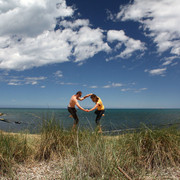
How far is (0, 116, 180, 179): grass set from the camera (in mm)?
3047

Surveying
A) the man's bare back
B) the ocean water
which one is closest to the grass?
the ocean water

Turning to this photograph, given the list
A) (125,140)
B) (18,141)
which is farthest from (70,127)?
(125,140)

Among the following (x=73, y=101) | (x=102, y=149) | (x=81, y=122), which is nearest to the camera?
(x=102, y=149)

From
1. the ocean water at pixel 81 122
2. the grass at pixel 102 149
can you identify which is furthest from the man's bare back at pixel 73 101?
the grass at pixel 102 149

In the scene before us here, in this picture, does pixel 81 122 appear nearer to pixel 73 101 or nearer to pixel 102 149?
pixel 102 149

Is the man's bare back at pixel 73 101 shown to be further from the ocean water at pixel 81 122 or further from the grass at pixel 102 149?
the grass at pixel 102 149

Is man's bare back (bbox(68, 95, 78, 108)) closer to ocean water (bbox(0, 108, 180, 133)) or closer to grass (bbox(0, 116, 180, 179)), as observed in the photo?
ocean water (bbox(0, 108, 180, 133))

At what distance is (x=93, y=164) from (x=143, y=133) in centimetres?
178

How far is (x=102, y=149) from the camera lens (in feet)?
10.0

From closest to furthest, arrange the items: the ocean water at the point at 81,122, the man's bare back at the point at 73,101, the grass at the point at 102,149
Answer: the grass at the point at 102,149 < the ocean water at the point at 81,122 < the man's bare back at the point at 73,101

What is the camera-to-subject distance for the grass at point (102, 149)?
3047 millimetres

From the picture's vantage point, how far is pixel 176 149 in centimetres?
372

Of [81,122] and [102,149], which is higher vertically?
[81,122]

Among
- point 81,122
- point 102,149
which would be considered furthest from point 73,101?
point 102,149
